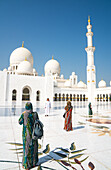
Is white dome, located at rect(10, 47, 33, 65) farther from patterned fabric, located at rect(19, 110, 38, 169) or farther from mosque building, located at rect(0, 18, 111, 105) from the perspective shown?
patterned fabric, located at rect(19, 110, 38, 169)

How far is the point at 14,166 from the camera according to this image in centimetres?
178

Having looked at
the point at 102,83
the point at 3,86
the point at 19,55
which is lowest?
the point at 3,86

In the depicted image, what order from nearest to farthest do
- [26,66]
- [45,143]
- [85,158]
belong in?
[85,158]
[45,143]
[26,66]

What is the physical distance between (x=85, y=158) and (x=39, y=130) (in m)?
1.02

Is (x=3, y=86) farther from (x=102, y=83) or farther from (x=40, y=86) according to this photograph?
(x=102, y=83)

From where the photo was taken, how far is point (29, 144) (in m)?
1.79

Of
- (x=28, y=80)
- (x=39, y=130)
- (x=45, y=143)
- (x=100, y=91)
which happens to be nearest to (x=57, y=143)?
(x=45, y=143)

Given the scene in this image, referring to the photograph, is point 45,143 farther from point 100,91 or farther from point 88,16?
point 100,91

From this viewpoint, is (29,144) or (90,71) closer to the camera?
(29,144)

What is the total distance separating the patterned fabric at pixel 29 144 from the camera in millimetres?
1760

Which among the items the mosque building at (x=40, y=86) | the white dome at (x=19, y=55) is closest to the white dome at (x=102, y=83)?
the mosque building at (x=40, y=86)

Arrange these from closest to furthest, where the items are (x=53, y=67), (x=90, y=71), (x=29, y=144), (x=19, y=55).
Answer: (x=29, y=144) < (x=90, y=71) < (x=19, y=55) < (x=53, y=67)

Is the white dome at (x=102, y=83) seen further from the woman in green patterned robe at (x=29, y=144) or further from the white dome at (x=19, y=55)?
the woman in green patterned robe at (x=29, y=144)

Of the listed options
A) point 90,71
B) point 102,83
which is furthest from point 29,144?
point 102,83
